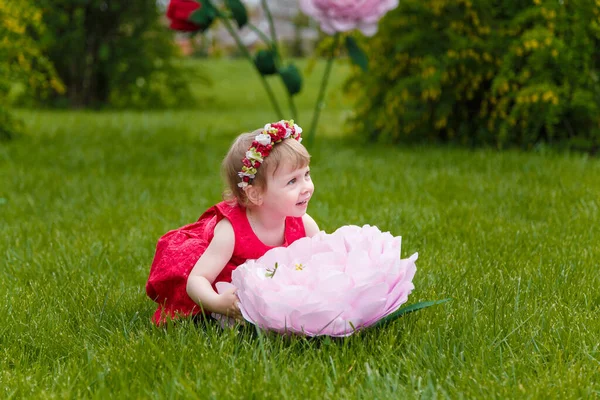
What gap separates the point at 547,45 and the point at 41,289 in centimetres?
392

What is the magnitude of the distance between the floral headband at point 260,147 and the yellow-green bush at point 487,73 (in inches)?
134

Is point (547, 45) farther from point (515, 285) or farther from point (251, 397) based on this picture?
point (251, 397)

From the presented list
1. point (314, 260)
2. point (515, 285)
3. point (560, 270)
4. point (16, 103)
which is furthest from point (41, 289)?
point (16, 103)

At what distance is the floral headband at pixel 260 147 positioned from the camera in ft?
7.77

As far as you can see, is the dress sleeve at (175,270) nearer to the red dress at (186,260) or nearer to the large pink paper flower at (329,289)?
the red dress at (186,260)

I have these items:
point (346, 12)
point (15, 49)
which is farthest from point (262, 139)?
point (15, 49)

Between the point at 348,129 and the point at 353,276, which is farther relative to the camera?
the point at 348,129

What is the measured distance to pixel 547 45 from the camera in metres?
5.35

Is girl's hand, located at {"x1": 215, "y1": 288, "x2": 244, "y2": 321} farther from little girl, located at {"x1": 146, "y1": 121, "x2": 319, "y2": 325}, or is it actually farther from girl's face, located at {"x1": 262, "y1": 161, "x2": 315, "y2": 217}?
girl's face, located at {"x1": 262, "y1": 161, "x2": 315, "y2": 217}

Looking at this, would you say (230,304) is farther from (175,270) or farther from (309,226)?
(309,226)

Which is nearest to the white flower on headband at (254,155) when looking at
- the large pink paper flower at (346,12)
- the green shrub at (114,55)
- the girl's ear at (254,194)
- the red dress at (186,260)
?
the girl's ear at (254,194)

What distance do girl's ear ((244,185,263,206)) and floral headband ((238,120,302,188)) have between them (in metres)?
0.02

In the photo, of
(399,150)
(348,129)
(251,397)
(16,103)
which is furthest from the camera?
(16,103)

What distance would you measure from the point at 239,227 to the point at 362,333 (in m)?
0.53
